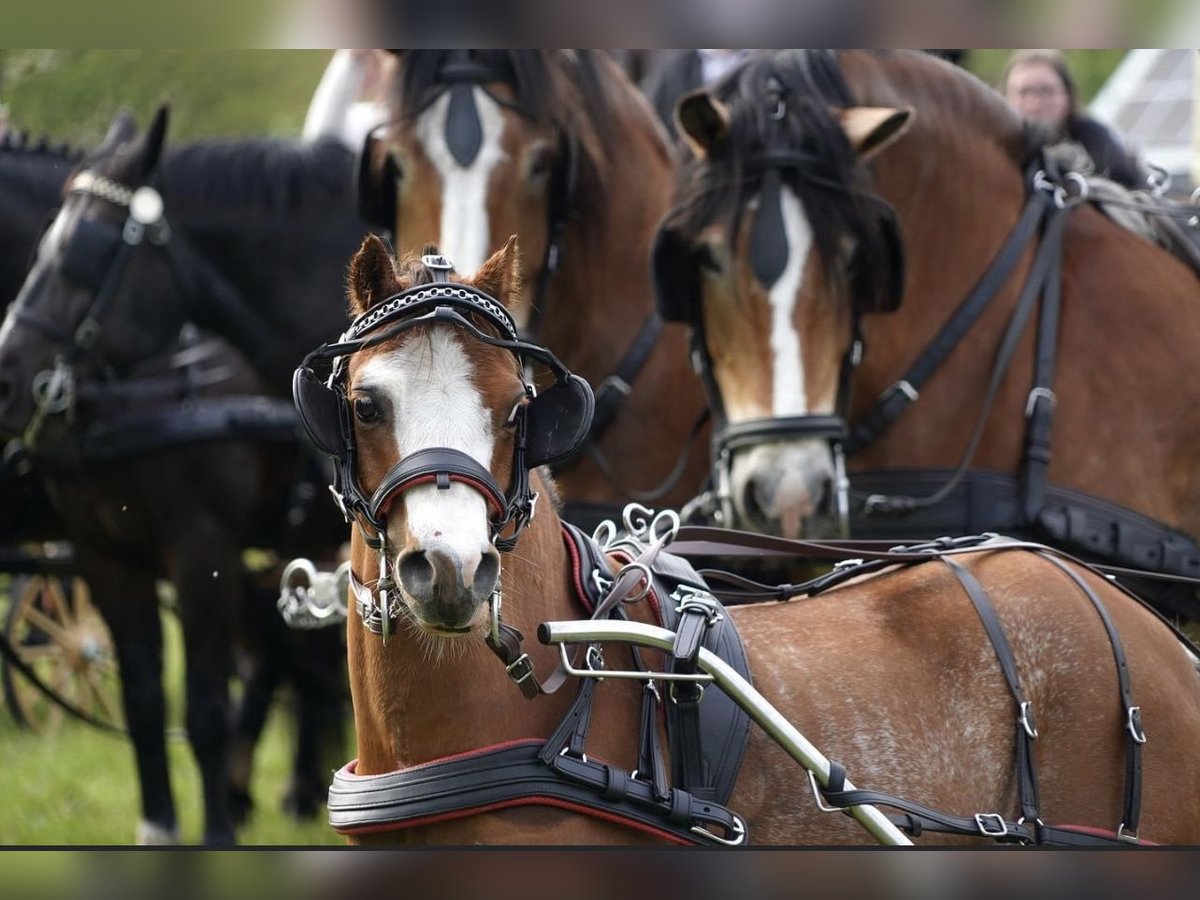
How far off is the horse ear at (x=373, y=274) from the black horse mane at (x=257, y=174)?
2.84m

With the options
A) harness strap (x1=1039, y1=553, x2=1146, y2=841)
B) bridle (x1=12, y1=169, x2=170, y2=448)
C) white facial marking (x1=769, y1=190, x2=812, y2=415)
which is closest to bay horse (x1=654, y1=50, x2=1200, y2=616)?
white facial marking (x1=769, y1=190, x2=812, y2=415)

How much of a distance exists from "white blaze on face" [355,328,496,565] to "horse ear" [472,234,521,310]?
0.62 feet

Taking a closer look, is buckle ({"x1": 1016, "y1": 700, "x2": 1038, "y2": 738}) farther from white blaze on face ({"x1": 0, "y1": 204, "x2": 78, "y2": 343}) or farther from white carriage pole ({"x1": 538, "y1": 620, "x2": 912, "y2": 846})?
white blaze on face ({"x1": 0, "y1": 204, "x2": 78, "y2": 343})

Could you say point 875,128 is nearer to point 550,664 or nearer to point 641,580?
point 641,580

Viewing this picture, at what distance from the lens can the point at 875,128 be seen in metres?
4.06

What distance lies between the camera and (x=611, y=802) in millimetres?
2434

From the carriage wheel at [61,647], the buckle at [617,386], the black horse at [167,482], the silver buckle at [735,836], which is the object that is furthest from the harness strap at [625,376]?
the carriage wheel at [61,647]

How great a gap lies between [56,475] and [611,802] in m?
3.20

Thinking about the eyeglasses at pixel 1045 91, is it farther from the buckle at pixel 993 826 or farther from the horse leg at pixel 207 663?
the buckle at pixel 993 826

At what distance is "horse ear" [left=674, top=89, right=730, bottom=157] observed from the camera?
13.2 feet

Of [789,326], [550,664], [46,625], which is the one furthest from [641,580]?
[46,625]

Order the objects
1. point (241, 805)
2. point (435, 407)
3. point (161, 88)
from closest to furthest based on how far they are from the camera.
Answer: point (435, 407) < point (241, 805) < point (161, 88)

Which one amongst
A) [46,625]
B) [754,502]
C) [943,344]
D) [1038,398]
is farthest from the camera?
[46,625]

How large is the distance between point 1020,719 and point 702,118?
179cm
